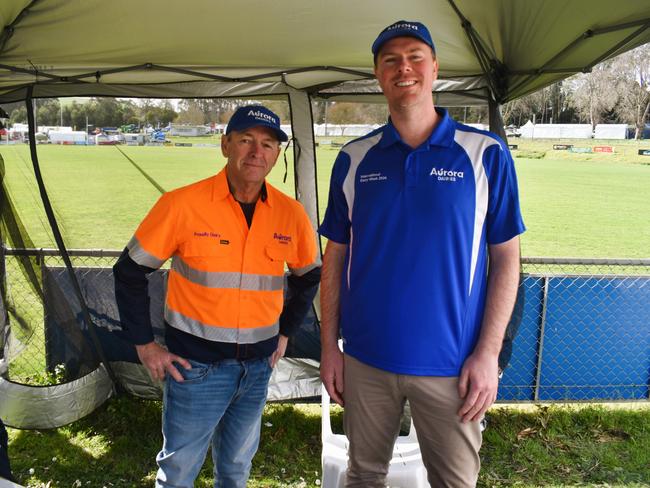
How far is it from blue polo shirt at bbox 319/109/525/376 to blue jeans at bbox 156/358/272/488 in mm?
618

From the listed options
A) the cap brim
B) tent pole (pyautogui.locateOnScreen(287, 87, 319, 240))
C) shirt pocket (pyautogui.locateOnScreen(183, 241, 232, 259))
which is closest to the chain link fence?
tent pole (pyautogui.locateOnScreen(287, 87, 319, 240))

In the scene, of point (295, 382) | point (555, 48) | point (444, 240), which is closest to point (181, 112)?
point (295, 382)

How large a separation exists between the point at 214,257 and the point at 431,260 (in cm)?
79

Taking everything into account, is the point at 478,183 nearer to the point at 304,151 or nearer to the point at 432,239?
the point at 432,239

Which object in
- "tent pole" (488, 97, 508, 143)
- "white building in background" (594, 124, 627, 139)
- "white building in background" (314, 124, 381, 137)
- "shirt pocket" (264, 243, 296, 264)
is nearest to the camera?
"shirt pocket" (264, 243, 296, 264)

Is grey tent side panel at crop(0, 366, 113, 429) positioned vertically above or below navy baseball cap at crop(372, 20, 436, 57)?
below

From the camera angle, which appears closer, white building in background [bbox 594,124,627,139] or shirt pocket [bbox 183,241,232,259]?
shirt pocket [bbox 183,241,232,259]

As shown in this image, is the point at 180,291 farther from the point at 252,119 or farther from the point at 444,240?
the point at 444,240

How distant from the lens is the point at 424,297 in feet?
4.79

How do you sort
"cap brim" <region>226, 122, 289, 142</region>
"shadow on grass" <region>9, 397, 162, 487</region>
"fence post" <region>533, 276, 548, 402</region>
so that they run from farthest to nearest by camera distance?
1. "fence post" <region>533, 276, 548, 402</region>
2. "shadow on grass" <region>9, 397, 162, 487</region>
3. "cap brim" <region>226, 122, 289, 142</region>

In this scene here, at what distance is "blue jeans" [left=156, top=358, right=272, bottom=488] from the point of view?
1.88 meters

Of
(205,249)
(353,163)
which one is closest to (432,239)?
(353,163)

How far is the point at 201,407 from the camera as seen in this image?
1.89m

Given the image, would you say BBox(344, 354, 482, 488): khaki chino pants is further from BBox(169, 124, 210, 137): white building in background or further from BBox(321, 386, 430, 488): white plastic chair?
BBox(169, 124, 210, 137): white building in background
